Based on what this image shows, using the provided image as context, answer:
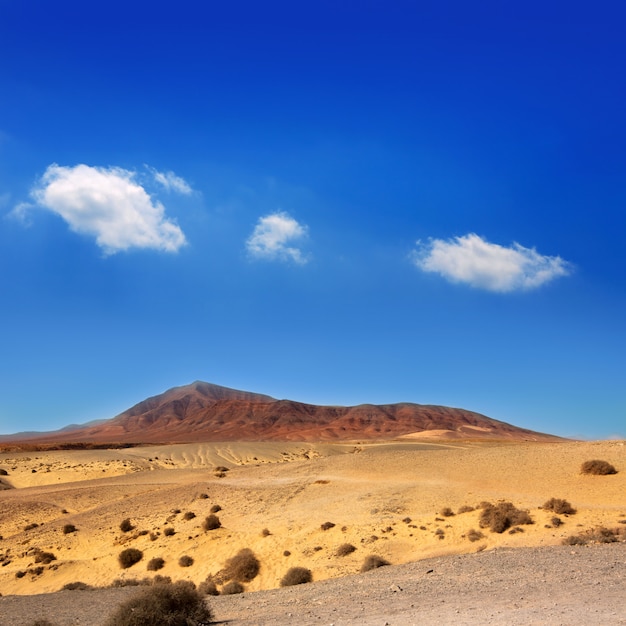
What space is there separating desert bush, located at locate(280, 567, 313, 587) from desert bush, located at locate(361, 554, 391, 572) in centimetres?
190

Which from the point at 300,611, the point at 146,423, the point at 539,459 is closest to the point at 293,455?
the point at 539,459

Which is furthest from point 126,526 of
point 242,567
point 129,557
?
point 242,567

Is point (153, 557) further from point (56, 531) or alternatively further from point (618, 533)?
point (618, 533)

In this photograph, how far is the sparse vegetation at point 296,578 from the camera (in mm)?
18250

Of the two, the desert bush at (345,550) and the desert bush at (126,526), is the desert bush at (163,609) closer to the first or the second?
the desert bush at (345,550)

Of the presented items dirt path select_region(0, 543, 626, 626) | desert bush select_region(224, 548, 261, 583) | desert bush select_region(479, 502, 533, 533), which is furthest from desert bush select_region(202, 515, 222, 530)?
desert bush select_region(479, 502, 533, 533)

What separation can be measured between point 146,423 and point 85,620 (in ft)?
605

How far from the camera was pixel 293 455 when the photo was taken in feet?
242

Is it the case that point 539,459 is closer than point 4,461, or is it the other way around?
point 539,459

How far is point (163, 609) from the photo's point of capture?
A: 11586 mm

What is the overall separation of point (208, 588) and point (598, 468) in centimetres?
2258

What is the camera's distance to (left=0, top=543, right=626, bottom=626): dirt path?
412 inches

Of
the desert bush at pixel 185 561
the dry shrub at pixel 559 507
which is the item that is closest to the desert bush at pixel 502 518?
the dry shrub at pixel 559 507

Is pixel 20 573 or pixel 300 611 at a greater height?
pixel 300 611
